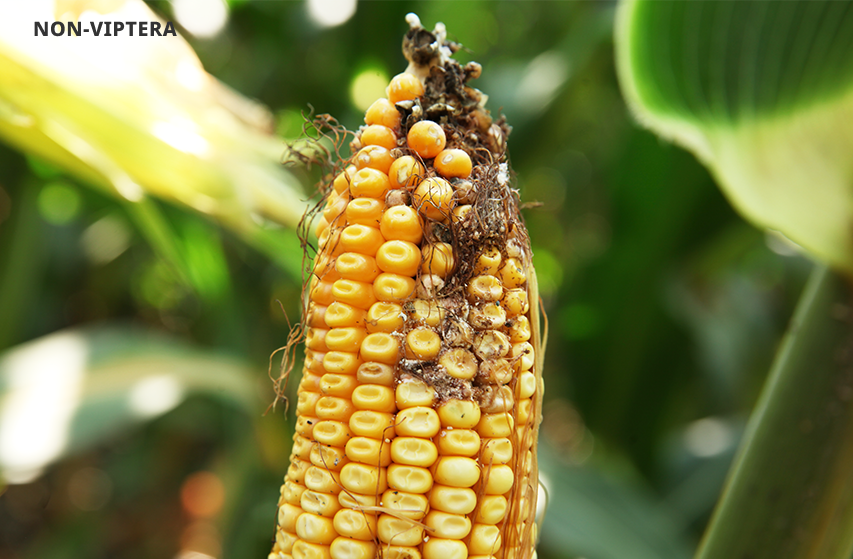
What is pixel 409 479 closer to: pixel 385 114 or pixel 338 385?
pixel 338 385

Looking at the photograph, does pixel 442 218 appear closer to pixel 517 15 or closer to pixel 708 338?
pixel 708 338

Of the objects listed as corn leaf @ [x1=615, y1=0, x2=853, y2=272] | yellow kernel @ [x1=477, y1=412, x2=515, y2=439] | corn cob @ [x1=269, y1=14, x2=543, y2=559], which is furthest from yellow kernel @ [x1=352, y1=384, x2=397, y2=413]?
corn leaf @ [x1=615, y1=0, x2=853, y2=272]

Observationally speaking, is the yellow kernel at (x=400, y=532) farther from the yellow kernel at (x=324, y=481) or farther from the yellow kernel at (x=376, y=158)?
the yellow kernel at (x=376, y=158)

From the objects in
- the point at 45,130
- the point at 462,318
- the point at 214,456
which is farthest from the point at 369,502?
the point at 214,456

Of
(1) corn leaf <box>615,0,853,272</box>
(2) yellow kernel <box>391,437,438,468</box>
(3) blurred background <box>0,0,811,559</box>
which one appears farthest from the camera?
(3) blurred background <box>0,0,811,559</box>

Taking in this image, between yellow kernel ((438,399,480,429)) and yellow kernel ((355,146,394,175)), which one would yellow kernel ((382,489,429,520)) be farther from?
yellow kernel ((355,146,394,175))

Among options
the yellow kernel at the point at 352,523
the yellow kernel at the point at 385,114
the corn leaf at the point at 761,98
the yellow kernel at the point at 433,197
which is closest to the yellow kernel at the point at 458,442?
the yellow kernel at the point at 352,523

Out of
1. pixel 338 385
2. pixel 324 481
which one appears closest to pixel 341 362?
pixel 338 385
